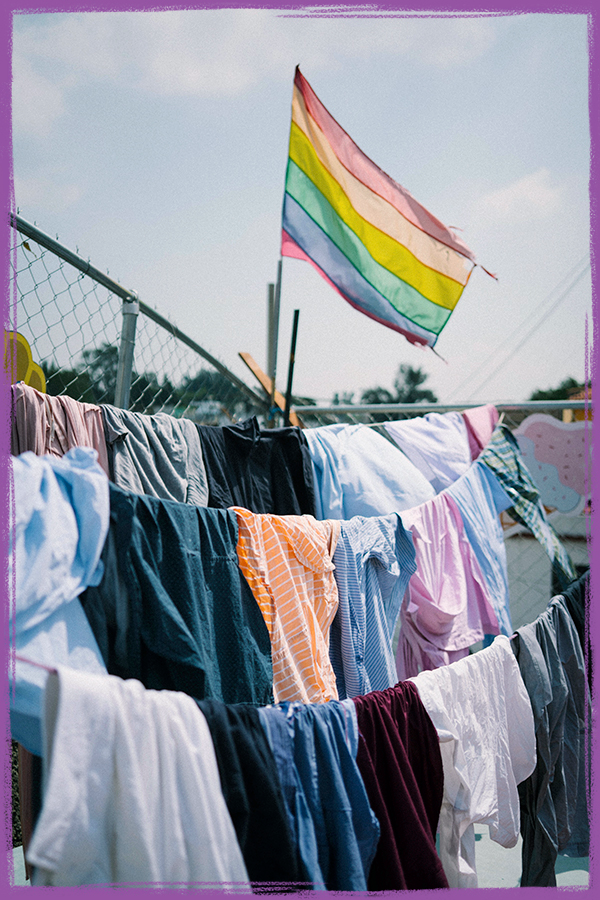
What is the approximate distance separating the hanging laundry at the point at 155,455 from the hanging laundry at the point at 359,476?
1.54 ft

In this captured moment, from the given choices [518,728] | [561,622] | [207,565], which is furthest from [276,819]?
[561,622]

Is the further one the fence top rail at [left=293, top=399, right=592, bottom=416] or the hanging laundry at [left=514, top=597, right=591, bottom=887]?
the fence top rail at [left=293, top=399, right=592, bottom=416]

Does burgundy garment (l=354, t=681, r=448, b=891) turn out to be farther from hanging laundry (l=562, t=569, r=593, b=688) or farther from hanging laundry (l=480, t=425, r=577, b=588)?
hanging laundry (l=480, t=425, r=577, b=588)

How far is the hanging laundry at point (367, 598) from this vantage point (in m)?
1.79

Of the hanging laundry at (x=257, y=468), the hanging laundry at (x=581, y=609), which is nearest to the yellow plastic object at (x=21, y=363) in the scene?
the hanging laundry at (x=257, y=468)

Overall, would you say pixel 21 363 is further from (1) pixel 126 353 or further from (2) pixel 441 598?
(2) pixel 441 598

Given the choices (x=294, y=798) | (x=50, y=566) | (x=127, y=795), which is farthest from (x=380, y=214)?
(x=127, y=795)

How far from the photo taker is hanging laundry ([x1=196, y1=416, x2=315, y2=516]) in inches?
76.7

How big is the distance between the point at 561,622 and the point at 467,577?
14.5 inches

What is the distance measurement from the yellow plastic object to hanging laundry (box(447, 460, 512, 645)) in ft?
4.87

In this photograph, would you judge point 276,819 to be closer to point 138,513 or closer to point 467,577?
point 138,513

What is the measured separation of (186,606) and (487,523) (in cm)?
155

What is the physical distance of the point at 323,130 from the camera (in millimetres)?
2738

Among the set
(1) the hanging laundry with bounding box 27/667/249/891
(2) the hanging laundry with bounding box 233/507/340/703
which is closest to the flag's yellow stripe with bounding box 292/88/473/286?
(2) the hanging laundry with bounding box 233/507/340/703
